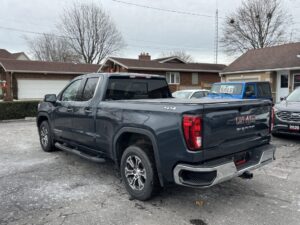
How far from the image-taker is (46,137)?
22.9 feet

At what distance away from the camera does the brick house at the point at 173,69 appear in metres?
25.0

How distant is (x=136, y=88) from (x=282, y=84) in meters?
15.8

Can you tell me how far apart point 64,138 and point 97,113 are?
1676mm

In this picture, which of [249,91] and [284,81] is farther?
[284,81]

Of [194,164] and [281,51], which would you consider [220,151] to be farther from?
[281,51]

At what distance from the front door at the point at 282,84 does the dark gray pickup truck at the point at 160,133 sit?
14.8 meters

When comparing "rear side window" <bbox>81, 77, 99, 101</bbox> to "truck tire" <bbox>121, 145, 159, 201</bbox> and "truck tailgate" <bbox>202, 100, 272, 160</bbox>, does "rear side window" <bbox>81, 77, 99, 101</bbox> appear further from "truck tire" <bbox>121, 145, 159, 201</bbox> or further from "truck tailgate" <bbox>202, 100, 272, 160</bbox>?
"truck tailgate" <bbox>202, 100, 272, 160</bbox>

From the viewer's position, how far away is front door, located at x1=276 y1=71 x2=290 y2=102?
17938 millimetres

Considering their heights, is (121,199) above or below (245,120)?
below

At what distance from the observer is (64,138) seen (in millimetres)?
6023

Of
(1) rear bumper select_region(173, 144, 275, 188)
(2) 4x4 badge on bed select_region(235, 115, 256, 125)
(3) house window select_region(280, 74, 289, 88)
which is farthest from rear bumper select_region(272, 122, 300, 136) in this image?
(3) house window select_region(280, 74, 289, 88)

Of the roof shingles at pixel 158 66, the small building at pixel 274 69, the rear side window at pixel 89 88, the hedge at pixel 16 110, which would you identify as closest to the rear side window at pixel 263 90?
the small building at pixel 274 69

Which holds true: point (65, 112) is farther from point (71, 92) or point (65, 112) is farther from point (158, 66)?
point (158, 66)

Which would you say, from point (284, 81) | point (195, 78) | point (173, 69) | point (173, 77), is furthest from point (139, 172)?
point (195, 78)
